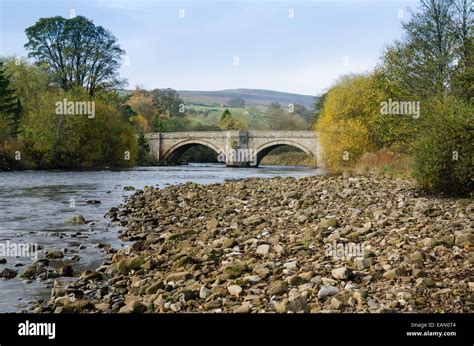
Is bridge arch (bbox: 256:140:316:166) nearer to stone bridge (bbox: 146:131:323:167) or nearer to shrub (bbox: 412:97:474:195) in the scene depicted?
stone bridge (bbox: 146:131:323:167)

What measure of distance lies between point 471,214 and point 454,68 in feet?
47.5

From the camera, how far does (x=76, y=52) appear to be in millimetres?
39188

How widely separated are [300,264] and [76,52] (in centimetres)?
3616

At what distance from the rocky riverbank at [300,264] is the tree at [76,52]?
2699cm

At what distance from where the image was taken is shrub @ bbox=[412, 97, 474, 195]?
13.0 m

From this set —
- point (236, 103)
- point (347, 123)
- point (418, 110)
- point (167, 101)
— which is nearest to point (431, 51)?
point (418, 110)

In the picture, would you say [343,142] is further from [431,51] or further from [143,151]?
[143,151]

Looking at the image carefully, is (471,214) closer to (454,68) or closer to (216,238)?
(216,238)

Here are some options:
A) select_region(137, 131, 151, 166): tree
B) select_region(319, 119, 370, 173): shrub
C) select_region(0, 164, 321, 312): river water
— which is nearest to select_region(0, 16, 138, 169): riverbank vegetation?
select_region(137, 131, 151, 166): tree

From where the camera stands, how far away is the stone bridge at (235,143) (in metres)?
55.7

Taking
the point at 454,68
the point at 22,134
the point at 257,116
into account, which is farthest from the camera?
the point at 257,116

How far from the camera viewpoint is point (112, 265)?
28.7ft

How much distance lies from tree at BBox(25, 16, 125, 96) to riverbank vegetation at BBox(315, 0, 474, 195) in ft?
58.6
